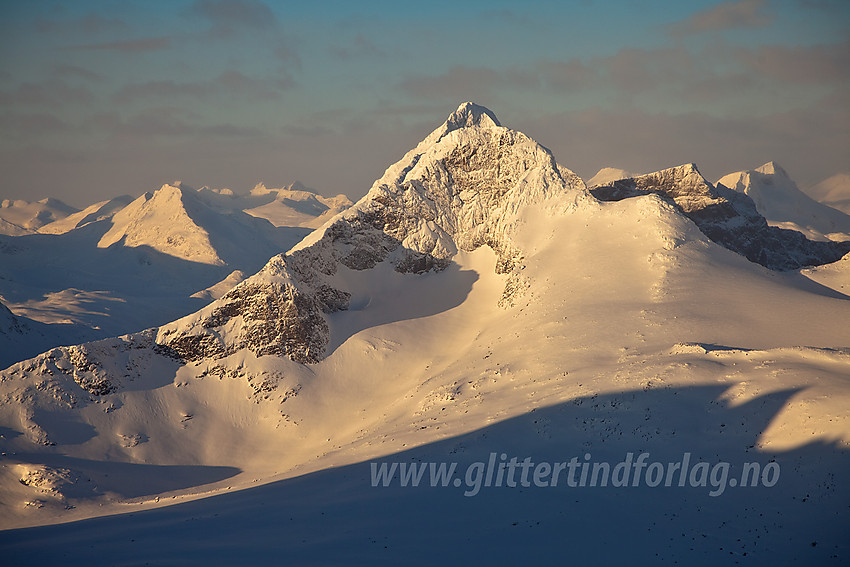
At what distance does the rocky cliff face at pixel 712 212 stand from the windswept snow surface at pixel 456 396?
36770 millimetres

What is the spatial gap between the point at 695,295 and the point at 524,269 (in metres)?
20.0

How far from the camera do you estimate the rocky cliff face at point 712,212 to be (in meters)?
128

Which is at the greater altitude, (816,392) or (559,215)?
(559,215)

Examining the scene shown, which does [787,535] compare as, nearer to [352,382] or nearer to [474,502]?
[474,502]

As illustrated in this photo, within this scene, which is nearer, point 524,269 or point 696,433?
point 696,433

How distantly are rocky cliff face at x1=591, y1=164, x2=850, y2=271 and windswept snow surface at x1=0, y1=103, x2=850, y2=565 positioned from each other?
1448 inches

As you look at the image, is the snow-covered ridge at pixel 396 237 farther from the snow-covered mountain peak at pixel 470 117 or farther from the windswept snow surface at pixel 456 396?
the snow-covered mountain peak at pixel 470 117

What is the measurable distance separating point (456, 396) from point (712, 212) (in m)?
90.4

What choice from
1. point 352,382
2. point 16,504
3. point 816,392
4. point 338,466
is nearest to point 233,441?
point 352,382

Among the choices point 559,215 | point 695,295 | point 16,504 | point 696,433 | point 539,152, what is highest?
point 539,152

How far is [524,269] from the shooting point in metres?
81.3

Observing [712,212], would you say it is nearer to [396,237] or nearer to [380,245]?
[396,237]

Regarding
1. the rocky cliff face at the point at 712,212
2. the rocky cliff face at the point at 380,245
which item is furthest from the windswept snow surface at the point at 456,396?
the rocky cliff face at the point at 712,212

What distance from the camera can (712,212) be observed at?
13000 centimetres
